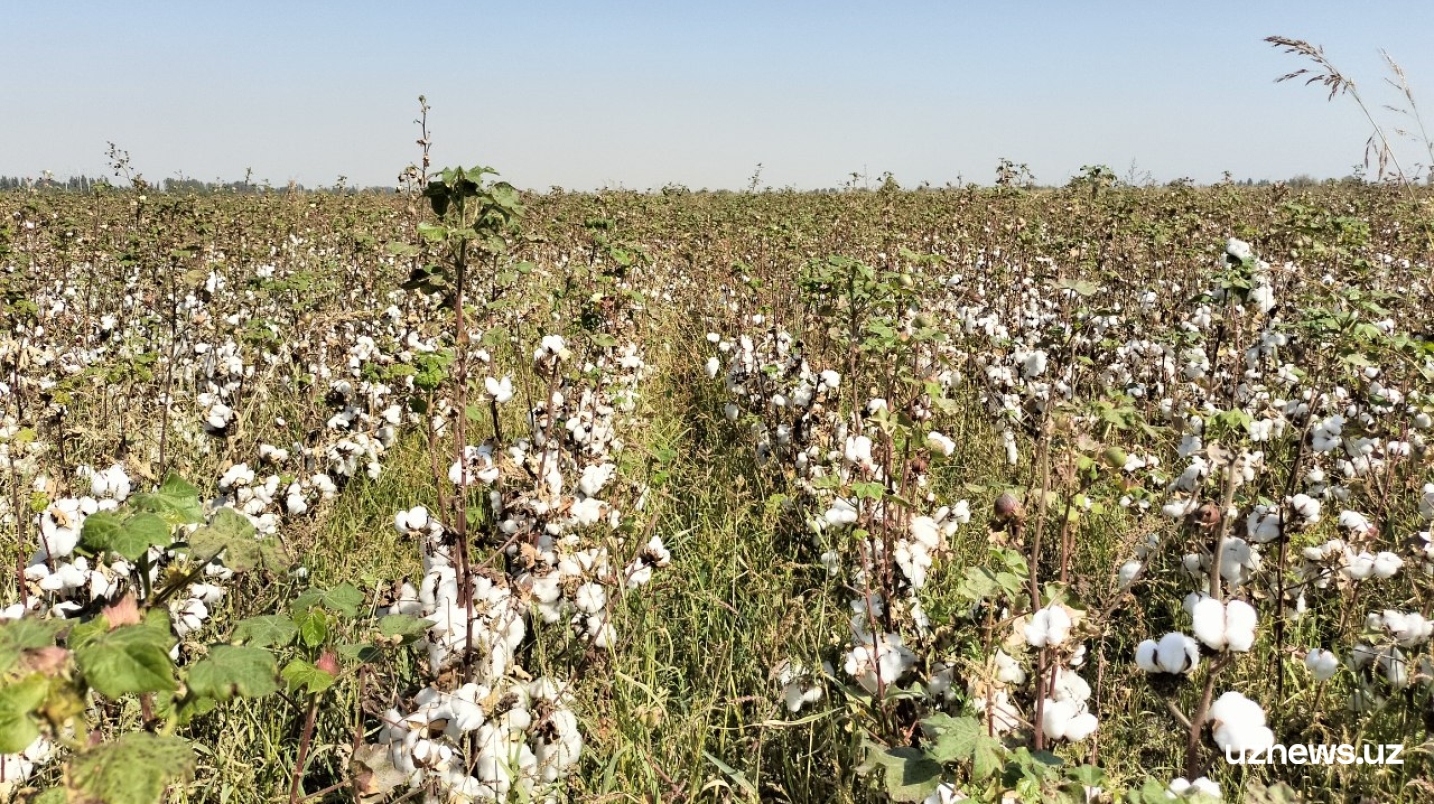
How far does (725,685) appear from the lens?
9.11 feet

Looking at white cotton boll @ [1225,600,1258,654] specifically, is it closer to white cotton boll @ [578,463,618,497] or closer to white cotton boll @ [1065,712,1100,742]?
white cotton boll @ [1065,712,1100,742]

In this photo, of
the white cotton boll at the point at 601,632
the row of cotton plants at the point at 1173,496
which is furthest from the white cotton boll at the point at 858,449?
the white cotton boll at the point at 601,632

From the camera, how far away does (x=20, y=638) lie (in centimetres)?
99

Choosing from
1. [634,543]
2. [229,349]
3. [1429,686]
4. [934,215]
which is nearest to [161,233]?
[229,349]

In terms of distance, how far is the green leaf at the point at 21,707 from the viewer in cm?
91

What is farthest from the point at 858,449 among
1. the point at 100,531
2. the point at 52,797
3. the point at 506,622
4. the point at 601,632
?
the point at 52,797

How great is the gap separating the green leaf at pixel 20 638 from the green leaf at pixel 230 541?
14.1 inches

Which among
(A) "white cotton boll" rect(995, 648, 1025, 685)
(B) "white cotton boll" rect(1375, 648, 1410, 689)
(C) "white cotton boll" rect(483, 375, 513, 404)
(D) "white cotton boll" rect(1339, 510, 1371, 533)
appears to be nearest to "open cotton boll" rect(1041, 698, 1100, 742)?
(A) "white cotton boll" rect(995, 648, 1025, 685)

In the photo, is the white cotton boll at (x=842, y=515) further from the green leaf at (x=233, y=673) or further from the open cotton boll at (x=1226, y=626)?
the green leaf at (x=233, y=673)

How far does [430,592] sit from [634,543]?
1252 mm

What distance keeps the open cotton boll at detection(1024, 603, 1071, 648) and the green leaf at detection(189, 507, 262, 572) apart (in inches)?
57.2

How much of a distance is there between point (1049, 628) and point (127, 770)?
1.50 m

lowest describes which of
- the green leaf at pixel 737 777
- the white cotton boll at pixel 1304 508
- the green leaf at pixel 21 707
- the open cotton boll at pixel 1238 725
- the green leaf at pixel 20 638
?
the green leaf at pixel 737 777

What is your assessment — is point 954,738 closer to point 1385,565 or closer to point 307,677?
point 307,677
